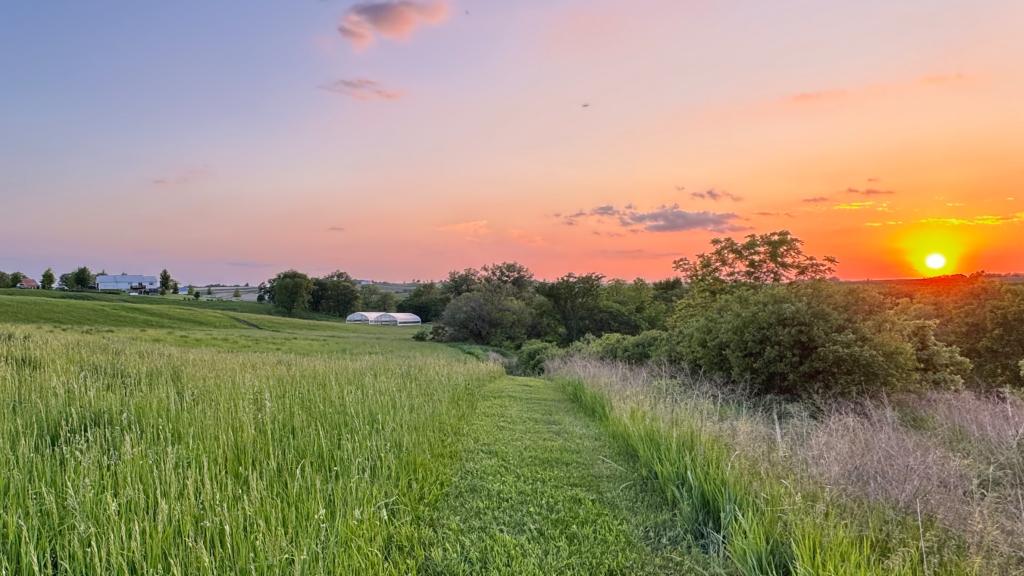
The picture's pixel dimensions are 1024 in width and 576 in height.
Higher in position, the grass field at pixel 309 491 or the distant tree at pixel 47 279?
the distant tree at pixel 47 279

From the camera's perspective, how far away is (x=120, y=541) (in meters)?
3.24

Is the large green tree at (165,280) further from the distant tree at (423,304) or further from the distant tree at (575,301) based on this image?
the distant tree at (575,301)

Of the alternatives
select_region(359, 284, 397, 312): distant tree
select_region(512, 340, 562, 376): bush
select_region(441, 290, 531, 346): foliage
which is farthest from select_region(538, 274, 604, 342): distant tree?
select_region(359, 284, 397, 312): distant tree

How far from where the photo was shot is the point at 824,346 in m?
13.1

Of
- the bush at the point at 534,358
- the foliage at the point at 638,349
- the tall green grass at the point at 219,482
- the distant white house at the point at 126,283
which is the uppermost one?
the distant white house at the point at 126,283

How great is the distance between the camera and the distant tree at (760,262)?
29.7m

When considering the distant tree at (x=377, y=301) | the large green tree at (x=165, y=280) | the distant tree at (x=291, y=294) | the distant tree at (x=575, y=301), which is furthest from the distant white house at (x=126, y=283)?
the distant tree at (x=575, y=301)

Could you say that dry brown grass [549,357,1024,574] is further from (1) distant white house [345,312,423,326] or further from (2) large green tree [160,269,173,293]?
(2) large green tree [160,269,173,293]

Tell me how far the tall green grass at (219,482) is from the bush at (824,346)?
385 inches

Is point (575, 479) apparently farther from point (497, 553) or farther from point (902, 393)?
point (902, 393)

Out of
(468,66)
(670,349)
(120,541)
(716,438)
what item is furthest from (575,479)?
(670,349)

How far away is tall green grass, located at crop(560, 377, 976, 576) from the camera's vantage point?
3.37 metres

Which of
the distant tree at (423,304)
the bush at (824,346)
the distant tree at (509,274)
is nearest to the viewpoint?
the bush at (824,346)

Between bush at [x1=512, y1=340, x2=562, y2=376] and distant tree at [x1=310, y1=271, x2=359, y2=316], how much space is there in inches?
2823
